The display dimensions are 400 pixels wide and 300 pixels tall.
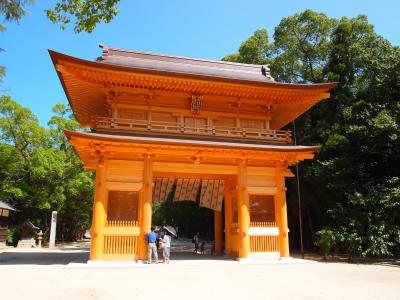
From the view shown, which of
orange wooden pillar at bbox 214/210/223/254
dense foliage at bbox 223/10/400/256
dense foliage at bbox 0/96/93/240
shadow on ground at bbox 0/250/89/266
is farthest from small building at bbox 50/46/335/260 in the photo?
dense foliage at bbox 0/96/93/240

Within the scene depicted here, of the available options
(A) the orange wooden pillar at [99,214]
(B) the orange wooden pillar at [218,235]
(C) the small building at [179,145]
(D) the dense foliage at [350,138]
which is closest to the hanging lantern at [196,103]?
(C) the small building at [179,145]

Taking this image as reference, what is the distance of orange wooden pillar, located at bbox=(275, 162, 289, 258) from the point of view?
47.2ft

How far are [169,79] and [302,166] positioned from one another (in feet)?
39.7

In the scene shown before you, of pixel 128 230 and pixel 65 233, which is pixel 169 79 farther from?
pixel 65 233

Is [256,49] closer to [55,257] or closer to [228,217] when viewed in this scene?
[228,217]

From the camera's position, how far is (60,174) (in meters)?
26.4

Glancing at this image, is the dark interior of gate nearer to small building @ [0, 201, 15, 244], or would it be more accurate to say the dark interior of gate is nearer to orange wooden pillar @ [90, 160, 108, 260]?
orange wooden pillar @ [90, 160, 108, 260]

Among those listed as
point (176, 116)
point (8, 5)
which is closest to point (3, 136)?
point (176, 116)

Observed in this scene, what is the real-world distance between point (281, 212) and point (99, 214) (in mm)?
7516

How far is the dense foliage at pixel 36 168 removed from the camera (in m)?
26.3

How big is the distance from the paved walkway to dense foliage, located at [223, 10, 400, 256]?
622 cm

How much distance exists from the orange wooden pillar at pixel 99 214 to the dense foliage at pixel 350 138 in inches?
428

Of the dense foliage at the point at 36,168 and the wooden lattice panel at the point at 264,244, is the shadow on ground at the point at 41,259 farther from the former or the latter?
the dense foliage at the point at 36,168

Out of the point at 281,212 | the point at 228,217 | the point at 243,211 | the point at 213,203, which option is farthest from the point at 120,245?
the point at 281,212
